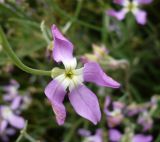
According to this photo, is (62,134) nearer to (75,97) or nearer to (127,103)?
(127,103)

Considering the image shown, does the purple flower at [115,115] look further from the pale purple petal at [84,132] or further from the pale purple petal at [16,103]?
the pale purple petal at [16,103]

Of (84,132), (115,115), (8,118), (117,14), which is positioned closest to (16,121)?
(8,118)

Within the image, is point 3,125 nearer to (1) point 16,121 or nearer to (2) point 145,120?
(1) point 16,121

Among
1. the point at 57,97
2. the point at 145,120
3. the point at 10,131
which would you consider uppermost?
the point at 57,97

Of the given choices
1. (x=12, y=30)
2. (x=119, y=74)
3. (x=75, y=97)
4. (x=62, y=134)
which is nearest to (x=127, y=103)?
(x=119, y=74)

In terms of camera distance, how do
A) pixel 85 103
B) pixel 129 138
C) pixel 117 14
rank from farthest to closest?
1. pixel 117 14
2. pixel 129 138
3. pixel 85 103

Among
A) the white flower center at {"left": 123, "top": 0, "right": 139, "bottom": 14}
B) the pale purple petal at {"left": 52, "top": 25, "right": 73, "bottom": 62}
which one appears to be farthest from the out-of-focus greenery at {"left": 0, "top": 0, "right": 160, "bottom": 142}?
the pale purple petal at {"left": 52, "top": 25, "right": 73, "bottom": 62}
